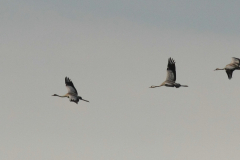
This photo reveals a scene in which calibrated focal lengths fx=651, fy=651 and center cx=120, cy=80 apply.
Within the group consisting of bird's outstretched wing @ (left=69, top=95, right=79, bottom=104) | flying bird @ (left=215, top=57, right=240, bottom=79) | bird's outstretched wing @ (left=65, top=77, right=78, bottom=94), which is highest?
flying bird @ (left=215, top=57, right=240, bottom=79)

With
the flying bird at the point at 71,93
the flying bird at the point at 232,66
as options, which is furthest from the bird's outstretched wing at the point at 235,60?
the flying bird at the point at 71,93

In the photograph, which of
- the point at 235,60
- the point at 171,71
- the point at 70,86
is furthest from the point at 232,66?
the point at 70,86

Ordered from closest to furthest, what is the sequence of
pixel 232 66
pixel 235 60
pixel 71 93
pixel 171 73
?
pixel 171 73, pixel 71 93, pixel 235 60, pixel 232 66

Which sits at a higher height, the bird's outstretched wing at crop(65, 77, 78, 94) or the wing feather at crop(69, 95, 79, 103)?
the bird's outstretched wing at crop(65, 77, 78, 94)

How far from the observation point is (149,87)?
258ft

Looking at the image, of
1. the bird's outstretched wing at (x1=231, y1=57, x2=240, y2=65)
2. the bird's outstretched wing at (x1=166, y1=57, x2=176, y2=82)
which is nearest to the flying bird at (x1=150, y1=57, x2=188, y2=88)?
the bird's outstretched wing at (x1=166, y1=57, x2=176, y2=82)

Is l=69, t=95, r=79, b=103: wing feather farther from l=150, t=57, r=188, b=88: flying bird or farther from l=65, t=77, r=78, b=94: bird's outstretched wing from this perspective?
l=150, t=57, r=188, b=88: flying bird

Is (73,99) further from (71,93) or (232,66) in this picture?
(232,66)

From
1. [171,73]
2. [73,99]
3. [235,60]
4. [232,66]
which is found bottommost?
[73,99]

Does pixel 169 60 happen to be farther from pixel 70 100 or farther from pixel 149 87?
pixel 70 100

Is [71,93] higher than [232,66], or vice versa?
[232,66]

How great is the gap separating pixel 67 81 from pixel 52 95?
9.09 ft

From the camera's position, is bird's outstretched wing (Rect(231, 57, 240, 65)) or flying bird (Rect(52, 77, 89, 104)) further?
bird's outstretched wing (Rect(231, 57, 240, 65))

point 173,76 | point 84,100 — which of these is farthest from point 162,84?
point 84,100
